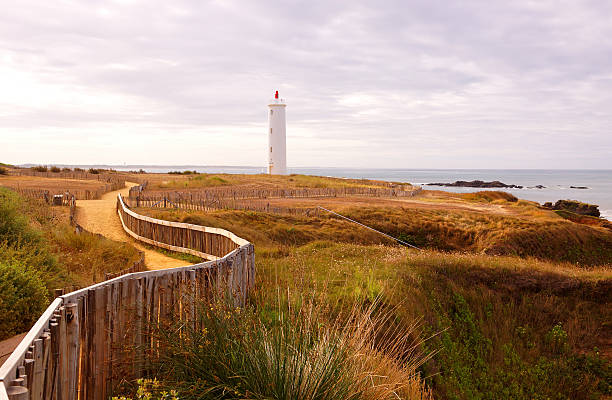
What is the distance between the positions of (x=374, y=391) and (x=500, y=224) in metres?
22.5

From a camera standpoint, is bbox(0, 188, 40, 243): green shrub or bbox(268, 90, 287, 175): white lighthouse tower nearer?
bbox(0, 188, 40, 243): green shrub

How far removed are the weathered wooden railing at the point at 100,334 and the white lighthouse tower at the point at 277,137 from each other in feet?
186

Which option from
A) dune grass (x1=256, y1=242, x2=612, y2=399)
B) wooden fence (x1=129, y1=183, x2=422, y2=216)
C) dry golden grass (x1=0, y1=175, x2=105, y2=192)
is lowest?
dune grass (x1=256, y1=242, x2=612, y2=399)

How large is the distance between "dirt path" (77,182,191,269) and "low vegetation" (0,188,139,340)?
74cm

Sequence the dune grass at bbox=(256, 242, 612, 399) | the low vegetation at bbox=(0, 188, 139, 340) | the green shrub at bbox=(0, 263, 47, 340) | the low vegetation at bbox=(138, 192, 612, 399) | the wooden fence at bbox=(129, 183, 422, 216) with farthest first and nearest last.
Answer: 1. the wooden fence at bbox=(129, 183, 422, 216)
2. the dune grass at bbox=(256, 242, 612, 399)
3. the low vegetation at bbox=(138, 192, 612, 399)
4. the low vegetation at bbox=(0, 188, 139, 340)
5. the green shrub at bbox=(0, 263, 47, 340)

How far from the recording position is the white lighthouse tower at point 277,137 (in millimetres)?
62281

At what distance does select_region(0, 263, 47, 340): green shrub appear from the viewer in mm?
6125

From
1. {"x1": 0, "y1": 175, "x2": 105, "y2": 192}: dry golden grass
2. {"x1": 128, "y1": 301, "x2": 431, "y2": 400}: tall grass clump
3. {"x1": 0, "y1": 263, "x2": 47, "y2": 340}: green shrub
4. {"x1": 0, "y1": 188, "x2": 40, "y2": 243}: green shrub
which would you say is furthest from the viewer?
{"x1": 0, "y1": 175, "x2": 105, "y2": 192}: dry golden grass

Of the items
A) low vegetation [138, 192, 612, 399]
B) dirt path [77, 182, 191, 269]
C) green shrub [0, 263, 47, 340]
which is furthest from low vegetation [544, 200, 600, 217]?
green shrub [0, 263, 47, 340]

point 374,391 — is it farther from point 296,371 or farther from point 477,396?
point 477,396

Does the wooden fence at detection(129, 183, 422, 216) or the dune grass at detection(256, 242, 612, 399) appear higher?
the wooden fence at detection(129, 183, 422, 216)

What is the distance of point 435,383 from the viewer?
26.0 ft

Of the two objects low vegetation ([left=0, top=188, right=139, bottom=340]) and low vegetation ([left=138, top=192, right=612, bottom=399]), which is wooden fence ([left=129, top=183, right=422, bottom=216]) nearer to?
low vegetation ([left=138, top=192, right=612, bottom=399])

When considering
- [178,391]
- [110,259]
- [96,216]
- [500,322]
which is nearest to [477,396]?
[500,322]
